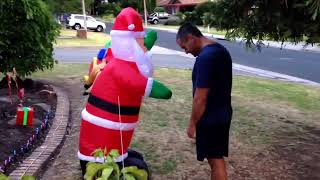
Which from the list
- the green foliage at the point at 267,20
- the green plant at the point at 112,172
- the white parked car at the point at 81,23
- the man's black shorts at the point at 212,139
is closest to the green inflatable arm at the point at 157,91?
the man's black shorts at the point at 212,139

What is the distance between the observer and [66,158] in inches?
219

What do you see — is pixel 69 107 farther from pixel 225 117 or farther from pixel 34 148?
pixel 225 117

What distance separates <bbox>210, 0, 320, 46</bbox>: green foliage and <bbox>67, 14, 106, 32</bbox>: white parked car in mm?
37529

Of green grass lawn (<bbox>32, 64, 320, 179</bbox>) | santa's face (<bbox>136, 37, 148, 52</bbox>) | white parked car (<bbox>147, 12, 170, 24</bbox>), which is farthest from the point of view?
white parked car (<bbox>147, 12, 170, 24</bbox>)

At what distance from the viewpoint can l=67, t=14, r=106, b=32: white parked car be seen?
139 feet

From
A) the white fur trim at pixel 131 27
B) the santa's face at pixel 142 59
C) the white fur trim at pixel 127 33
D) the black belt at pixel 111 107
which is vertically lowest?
the black belt at pixel 111 107

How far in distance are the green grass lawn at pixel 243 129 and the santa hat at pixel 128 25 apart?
1.60 metres

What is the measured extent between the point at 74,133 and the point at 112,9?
62169 millimetres

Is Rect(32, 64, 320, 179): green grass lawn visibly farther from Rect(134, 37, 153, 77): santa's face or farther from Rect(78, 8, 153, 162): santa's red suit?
Rect(134, 37, 153, 77): santa's face

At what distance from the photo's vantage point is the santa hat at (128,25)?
13.9 ft

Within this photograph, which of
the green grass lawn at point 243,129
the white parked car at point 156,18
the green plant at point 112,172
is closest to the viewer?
the green plant at point 112,172

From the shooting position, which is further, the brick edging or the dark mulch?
the dark mulch

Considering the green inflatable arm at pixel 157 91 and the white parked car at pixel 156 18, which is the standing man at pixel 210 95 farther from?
the white parked car at pixel 156 18

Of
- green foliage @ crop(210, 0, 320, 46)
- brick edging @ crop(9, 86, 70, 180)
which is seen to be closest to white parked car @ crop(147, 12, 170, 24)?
brick edging @ crop(9, 86, 70, 180)
